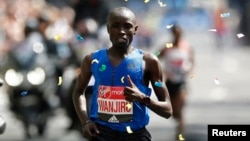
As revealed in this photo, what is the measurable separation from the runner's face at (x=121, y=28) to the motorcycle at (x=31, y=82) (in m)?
7.39

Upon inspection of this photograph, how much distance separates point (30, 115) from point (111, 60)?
743 centimetres

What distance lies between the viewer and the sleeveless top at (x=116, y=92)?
8164 mm

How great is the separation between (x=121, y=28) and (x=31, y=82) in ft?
25.0

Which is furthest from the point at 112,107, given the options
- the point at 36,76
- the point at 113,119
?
the point at 36,76

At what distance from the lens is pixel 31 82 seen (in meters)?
15.5

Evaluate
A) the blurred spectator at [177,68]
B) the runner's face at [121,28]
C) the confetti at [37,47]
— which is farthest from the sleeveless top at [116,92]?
the confetti at [37,47]

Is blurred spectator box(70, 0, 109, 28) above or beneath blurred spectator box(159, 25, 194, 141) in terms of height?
above

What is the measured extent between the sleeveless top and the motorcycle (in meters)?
7.12

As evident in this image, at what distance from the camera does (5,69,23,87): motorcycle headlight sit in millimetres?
15450

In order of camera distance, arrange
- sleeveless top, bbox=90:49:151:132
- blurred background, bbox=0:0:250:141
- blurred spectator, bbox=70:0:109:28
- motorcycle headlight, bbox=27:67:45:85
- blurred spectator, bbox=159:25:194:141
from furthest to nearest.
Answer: blurred spectator, bbox=70:0:109:28 < motorcycle headlight, bbox=27:67:45:85 < blurred background, bbox=0:0:250:141 < blurred spectator, bbox=159:25:194:141 < sleeveless top, bbox=90:49:151:132

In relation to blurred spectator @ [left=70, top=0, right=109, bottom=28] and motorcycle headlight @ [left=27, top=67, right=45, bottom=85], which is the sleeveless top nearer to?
motorcycle headlight @ [left=27, top=67, right=45, bottom=85]

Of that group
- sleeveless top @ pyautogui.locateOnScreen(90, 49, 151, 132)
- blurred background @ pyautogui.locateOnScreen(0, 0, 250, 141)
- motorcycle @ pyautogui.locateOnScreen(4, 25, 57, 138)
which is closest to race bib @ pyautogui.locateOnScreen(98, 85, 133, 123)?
sleeveless top @ pyautogui.locateOnScreen(90, 49, 151, 132)

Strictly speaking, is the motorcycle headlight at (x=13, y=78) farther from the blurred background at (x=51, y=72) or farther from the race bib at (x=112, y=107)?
the race bib at (x=112, y=107)

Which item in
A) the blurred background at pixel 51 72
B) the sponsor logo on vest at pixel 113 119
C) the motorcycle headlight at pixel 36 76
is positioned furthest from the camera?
the motorcycle headlight at pixel 36 76
